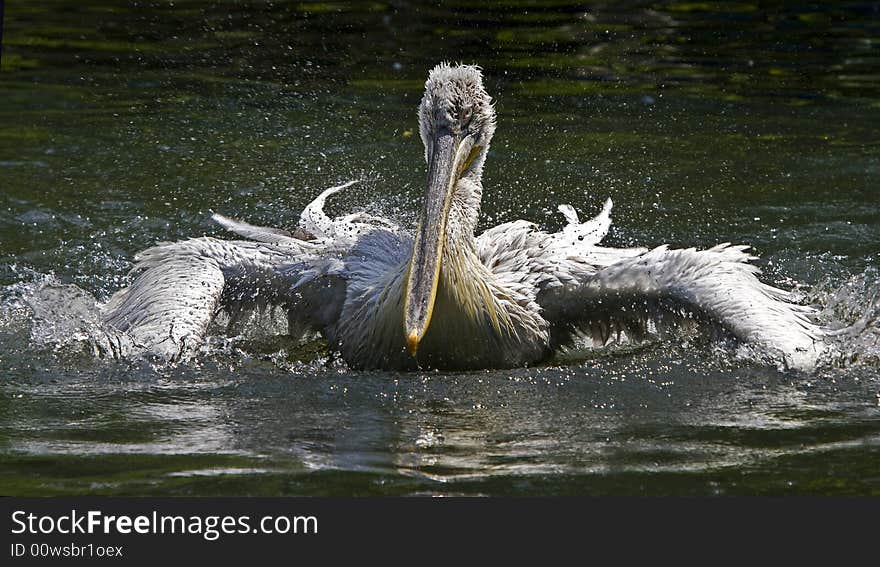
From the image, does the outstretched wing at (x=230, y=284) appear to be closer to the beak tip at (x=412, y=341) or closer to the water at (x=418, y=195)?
the water at (x=418, y=195)

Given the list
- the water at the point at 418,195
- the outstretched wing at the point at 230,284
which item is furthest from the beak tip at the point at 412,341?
the outstretched wing at the point at 230,284

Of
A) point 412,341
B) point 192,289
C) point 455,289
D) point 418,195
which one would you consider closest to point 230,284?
point 192,289

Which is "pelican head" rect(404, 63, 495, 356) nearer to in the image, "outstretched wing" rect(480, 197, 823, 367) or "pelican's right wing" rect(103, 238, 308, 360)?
"outstretched wing" rect(480, 197, 823, 367)

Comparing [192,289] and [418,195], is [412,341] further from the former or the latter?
[418,195]

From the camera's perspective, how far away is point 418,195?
854 centimetres

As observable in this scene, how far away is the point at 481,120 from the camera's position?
226 inches

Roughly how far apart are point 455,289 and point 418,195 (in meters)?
3.17

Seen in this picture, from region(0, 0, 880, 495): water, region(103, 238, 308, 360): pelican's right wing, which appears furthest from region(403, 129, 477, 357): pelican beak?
region(103, 238, 308, 360): pelican's right wing

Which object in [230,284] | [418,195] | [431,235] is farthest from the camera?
[418,195]

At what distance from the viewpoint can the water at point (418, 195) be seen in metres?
4.65

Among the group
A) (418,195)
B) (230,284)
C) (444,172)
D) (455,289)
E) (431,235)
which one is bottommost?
(230,284)

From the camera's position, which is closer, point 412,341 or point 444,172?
point 412,341

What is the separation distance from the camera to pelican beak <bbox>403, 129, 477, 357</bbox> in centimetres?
514

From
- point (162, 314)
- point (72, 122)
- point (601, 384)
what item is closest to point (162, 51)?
point (72, 122)
